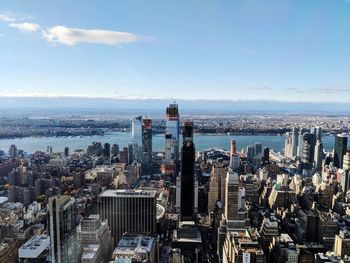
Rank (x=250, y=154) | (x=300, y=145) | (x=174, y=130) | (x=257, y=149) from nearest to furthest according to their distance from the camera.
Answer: (x=174, y=130) → (x=250, y=154) → (x=300, y=145) → (x=257, y=149)

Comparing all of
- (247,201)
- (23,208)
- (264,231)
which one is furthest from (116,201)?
(247,201)

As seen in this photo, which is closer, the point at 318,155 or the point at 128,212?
the point at 128,212

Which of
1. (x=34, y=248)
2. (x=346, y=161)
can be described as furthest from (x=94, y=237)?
(x=346, y=161)

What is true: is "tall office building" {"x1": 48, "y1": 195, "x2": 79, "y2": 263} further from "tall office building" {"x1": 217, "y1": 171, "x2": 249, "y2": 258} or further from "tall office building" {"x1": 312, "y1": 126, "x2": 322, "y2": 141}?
"tall office building" {"x1": 312, "y1": 126, "x2": 322, "y2": 141}

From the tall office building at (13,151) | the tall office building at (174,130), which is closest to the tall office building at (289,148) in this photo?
the tall office building at (174,130)

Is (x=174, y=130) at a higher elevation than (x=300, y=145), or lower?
higher

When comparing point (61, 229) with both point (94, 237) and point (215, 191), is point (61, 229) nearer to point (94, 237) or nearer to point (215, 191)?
point (94, 237)

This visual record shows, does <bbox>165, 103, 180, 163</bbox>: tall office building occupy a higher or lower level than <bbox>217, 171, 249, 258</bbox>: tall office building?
higher

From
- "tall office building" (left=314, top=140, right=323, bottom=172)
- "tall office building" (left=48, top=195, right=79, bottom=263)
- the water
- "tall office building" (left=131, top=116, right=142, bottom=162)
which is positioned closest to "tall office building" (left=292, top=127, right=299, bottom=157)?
the water
